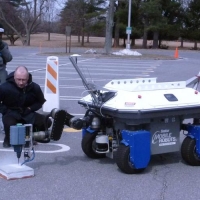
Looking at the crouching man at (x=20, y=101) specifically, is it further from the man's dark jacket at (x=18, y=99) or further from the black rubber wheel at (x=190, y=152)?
the black rubber wheel at (x=190, y=152)

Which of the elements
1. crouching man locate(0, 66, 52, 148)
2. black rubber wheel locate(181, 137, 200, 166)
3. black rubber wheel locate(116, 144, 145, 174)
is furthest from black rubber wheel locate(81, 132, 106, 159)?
black rubber wheel locate(181, 137, 200, 166)

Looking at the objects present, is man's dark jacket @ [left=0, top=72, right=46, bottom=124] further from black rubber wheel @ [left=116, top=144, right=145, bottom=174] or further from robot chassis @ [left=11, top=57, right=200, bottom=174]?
black rubber wheel @ [left=116, top=144, right=145, bottom=174]

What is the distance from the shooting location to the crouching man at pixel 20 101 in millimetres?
6680

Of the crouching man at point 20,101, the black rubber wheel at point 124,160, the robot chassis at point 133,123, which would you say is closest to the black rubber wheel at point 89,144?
the robot chassis at point 133,123

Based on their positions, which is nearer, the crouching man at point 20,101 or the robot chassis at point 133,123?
the robot chassis at point 133,123

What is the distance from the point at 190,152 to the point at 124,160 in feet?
3.34

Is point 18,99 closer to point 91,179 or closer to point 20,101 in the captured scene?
point 20,101

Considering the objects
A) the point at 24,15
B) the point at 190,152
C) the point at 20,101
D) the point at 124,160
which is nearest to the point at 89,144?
the point at 124,160

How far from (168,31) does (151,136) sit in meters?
49.7

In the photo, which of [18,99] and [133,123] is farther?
[18,99]

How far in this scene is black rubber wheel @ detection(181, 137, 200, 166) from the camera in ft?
22.5

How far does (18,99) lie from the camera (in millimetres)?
6801

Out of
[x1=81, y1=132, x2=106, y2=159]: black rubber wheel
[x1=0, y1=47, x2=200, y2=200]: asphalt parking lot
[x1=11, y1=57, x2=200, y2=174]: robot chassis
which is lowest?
[x1=0, y1=47, x2=200, y2=200]: asphalt parking lot

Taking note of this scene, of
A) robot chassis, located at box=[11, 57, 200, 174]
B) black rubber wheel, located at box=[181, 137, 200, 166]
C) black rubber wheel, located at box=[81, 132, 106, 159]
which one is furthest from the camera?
black rubber wheel, located at box=[81, 132, 106, 159]
